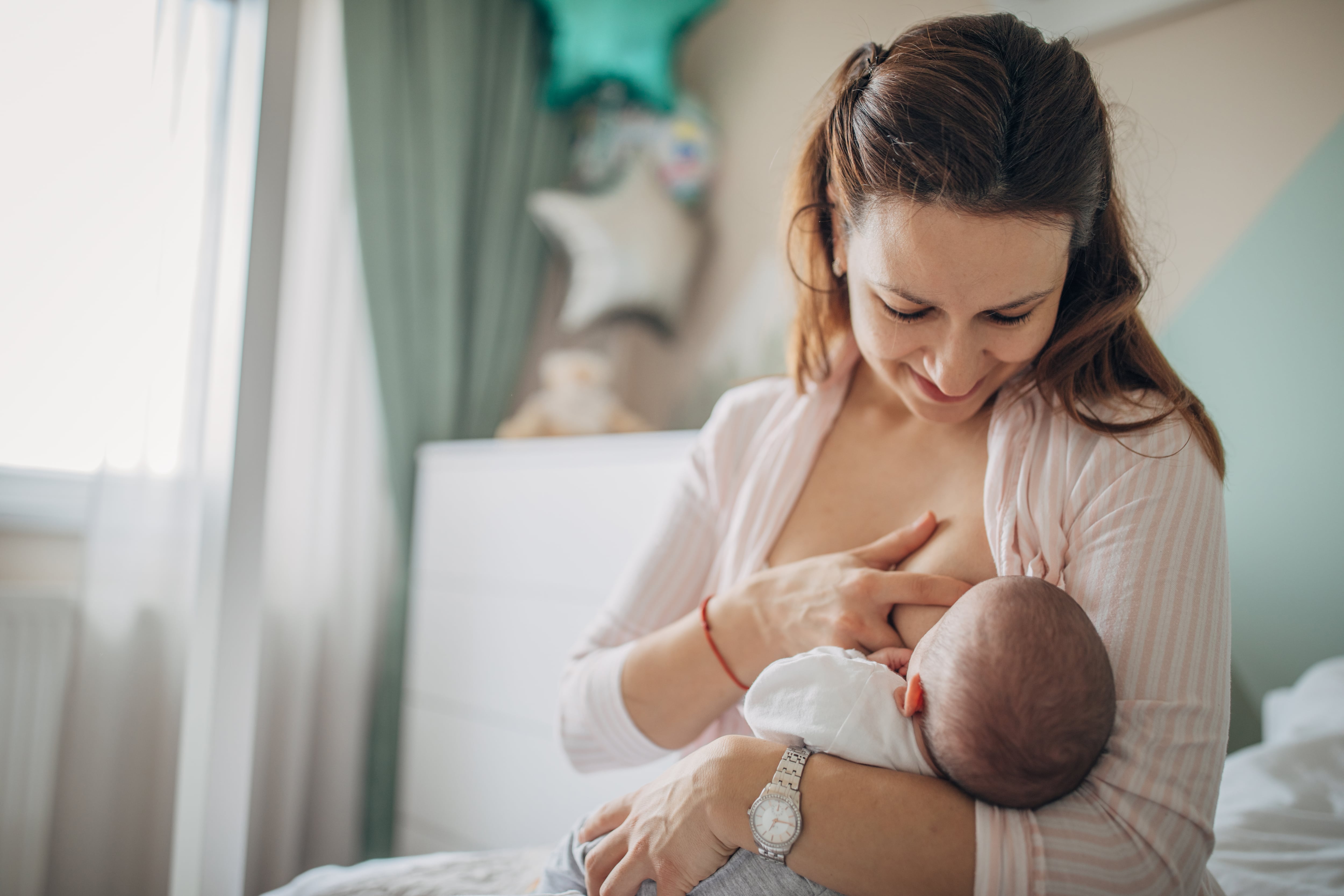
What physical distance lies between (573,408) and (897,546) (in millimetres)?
1360

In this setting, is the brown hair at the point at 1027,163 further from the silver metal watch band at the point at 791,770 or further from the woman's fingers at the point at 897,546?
the silver metal watch band at the point at 791,770

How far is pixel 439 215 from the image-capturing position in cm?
225

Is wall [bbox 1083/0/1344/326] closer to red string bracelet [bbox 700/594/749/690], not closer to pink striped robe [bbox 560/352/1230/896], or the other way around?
pink striped robe [bbox 560/352/1230/896]

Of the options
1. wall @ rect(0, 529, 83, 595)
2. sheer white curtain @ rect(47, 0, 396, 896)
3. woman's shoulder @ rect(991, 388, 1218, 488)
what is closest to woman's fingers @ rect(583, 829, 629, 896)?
woman's shoulder @ rect(991, 388, 1218, 488)

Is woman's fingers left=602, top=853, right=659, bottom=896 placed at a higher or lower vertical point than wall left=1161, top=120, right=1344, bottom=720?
lower

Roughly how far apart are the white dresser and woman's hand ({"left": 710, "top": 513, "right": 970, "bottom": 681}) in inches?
28.5

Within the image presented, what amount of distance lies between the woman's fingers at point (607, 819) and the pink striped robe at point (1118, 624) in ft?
0.46

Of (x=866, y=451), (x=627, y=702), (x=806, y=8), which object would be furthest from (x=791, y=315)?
(x=806, y=8)

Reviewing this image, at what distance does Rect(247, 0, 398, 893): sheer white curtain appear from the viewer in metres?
1.95

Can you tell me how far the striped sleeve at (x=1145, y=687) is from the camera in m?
0.63

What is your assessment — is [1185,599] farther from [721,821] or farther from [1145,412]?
[721,821]

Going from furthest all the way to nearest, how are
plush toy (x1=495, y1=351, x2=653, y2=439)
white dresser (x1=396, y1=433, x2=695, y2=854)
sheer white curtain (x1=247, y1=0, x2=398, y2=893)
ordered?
plush toy (x1=495, y1=351, x2=653, y2=439) → sheer white curtain (x1=247, y1=0, x2=398, y2=893) → white dresser (x1=396, y1=433, x2=695, y2=854)

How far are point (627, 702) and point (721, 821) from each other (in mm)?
283

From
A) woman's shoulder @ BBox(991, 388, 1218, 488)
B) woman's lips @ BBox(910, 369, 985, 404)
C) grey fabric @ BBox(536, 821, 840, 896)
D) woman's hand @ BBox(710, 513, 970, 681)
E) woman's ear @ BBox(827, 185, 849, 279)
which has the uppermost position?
woman's ear @ BBox(827, 185, 849, 279)
